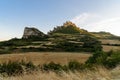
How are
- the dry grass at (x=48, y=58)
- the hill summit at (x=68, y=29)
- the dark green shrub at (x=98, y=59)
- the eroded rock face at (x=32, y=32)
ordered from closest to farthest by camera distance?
the dark green shrub at (x=98, y=59), the dry grass at (x=48, y=58), the eroded rock face at (x=32, y=32), the hill summit at (x=68, y=29)

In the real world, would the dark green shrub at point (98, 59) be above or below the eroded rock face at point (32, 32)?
below

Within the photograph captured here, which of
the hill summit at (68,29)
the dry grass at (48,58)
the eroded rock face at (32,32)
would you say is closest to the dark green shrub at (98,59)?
the dry grass at (48,58)

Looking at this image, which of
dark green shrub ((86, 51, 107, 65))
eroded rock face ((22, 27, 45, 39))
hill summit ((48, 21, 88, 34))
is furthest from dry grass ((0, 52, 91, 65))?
hill summit ((48, 21, 88, 34))

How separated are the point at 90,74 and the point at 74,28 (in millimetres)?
129431

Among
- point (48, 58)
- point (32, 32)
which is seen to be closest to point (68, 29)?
point (32, 32)

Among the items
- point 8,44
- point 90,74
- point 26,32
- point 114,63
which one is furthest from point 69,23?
point 90,74

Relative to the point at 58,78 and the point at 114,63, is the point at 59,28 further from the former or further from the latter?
the point at 58,78

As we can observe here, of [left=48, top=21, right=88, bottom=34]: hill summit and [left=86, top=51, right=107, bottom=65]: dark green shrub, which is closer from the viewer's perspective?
[left=86, top=51, right=107, bottom=65]: dark green shrub

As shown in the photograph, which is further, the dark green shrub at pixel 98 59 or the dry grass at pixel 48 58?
the dry grass at pixel 48 58

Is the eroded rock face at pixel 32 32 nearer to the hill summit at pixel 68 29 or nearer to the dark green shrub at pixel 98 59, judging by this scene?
the hill summit at pixel 68 29

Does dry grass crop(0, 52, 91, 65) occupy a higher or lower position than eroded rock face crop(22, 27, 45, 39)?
lower

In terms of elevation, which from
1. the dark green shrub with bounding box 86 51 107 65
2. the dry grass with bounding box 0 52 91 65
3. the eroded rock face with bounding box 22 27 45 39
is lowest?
the dry grass with bounding box 0 52 91 65

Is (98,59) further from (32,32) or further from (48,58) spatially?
(32,32)

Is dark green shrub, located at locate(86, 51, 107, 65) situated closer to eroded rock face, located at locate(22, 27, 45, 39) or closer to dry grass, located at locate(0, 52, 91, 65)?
dry grass, located at locate(0, 52, 91, 65)
